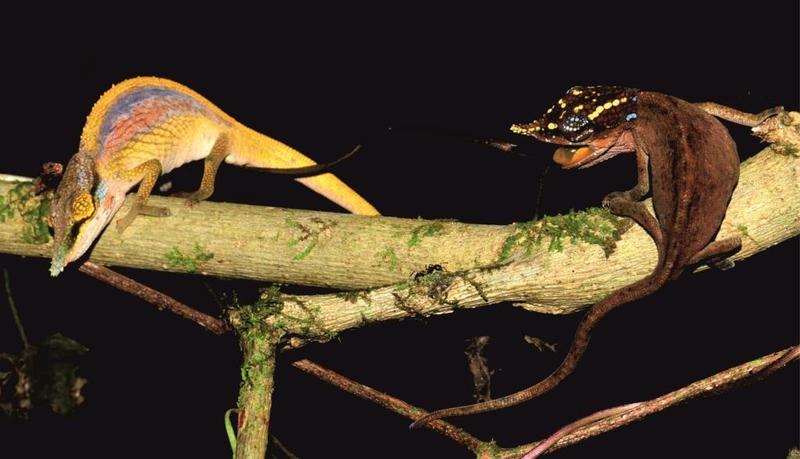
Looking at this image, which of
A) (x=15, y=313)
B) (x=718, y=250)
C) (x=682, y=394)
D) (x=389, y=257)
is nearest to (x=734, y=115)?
(x=718, y=250)

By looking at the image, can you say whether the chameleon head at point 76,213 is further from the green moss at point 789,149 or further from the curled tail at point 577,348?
the green moss at point 789,149

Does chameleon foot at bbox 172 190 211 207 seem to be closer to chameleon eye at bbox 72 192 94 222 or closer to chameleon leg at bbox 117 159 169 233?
chameleon leg at bbox 117 159 169 233

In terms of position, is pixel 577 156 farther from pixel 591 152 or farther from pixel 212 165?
pixel 212 165

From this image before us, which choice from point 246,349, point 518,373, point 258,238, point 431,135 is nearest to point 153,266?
point 258,238

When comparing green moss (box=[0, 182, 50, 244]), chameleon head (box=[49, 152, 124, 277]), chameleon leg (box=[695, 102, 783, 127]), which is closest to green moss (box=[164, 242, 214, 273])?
chameleon head (box=[49, 152, 124, 277])

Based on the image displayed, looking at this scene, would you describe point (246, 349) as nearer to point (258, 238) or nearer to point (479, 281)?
point (258, 238)

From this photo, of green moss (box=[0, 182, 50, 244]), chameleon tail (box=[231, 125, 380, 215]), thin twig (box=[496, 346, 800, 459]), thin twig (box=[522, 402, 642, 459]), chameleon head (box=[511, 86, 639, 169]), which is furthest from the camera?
chameleon tail (box=[231, 125, 380, 215])
